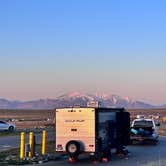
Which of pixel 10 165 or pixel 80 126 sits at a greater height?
pixel 80 126

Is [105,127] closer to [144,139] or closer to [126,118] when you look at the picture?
[126,118]

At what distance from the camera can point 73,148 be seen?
2386cm

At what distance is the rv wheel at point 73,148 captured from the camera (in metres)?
23.8

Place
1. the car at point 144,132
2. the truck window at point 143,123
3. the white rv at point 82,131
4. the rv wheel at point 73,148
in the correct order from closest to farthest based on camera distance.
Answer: the rv wheel at point 73,148
the white rv at point 82,131
the car at point 144,132
the truck window at point 143,123

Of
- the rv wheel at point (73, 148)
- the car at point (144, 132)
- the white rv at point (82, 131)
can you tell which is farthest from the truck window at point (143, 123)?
the rv wheel at point (73, 148)

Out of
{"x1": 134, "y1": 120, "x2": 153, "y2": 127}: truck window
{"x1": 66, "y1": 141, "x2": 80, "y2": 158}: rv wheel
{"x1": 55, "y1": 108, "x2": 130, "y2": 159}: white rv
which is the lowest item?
{"x1": 66, "y1": 141, "x2": 80, "y2": 158}: rv wheel

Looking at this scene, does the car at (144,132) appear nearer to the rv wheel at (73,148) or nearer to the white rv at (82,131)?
the white rv at (82,131)

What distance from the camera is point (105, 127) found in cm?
2534

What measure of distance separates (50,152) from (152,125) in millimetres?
12152

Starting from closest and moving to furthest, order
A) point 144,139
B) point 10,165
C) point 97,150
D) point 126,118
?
point 10,165
point 97,150
point 126,118
point 144,139

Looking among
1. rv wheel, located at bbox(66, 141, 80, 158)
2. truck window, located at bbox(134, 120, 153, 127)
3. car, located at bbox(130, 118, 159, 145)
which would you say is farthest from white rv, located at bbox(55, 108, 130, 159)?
truck window, located at bbox(134, 120, 153, 127)

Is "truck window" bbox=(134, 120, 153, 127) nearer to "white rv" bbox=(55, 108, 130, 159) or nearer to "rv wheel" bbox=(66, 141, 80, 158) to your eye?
"white rv" bbox=(55, 108, 130, 159)

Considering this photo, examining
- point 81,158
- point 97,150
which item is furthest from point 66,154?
point 97,150

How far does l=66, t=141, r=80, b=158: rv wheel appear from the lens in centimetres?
2378
